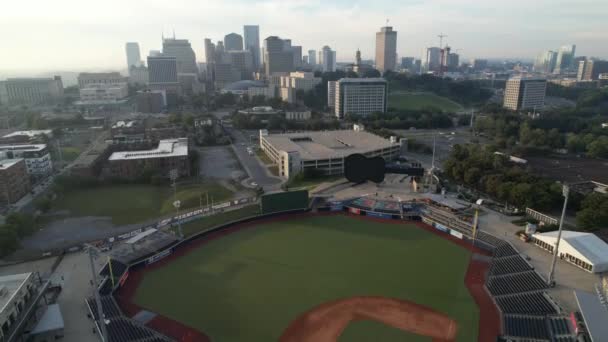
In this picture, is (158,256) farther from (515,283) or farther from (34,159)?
(34,159)

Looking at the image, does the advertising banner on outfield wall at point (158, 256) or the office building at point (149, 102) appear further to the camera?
the office building at point (149, 102)

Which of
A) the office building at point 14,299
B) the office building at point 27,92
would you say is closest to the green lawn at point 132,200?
the office building at point 14,299

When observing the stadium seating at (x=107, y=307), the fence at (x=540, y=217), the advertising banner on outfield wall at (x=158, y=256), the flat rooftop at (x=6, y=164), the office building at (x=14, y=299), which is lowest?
the advertising banner on outfield wall at (x=158, y=256)

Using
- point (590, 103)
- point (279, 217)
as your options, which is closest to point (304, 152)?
point (279, 217)

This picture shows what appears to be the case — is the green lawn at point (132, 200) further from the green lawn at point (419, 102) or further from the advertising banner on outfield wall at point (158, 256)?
the green lawn at point (419, 102)

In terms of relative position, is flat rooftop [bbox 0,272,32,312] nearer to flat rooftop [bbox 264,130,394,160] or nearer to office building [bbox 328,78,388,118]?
flat rooftop [bbox 264,130,394,160]

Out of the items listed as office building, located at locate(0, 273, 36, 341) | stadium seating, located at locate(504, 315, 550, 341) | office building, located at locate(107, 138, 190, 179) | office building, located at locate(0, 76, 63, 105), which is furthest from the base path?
office building, located at locate(0, 76, 63, 105)
